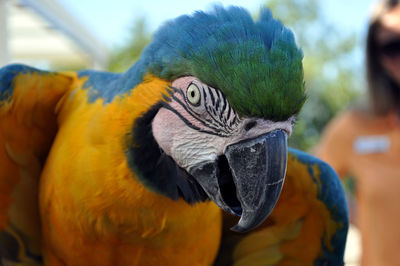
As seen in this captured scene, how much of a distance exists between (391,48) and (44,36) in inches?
139

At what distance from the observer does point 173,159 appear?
1181 mm

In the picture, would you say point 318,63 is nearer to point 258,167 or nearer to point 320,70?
point 320,70

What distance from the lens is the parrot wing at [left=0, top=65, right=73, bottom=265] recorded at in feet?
4.81

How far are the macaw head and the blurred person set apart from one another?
6.13ft

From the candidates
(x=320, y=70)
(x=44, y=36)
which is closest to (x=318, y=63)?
(x=320, y=70)

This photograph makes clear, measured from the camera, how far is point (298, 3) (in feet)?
71.3

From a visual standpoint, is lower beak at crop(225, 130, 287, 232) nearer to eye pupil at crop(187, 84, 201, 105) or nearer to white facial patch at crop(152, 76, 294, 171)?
white facial patch at crop(152, 76, 294, 171)

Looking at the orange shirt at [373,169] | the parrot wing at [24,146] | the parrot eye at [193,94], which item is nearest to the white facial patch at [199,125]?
the parrot eye at [193,94]

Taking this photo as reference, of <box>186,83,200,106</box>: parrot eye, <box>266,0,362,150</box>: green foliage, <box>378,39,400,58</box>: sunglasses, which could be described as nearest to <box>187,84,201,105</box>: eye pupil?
<box>186,83,200,106</box>: parrot eye

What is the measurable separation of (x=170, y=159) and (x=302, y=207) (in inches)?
29.6

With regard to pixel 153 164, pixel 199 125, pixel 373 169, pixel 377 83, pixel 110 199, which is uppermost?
pixel 377 83

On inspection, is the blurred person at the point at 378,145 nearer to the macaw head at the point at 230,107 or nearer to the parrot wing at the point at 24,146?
the macaw head at the point at 230,107

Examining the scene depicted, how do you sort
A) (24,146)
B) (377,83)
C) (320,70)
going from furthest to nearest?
1. (320,70)
2. (377,83)
3. (24,146)

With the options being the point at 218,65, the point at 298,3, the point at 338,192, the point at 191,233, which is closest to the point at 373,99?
the point at 338,192
